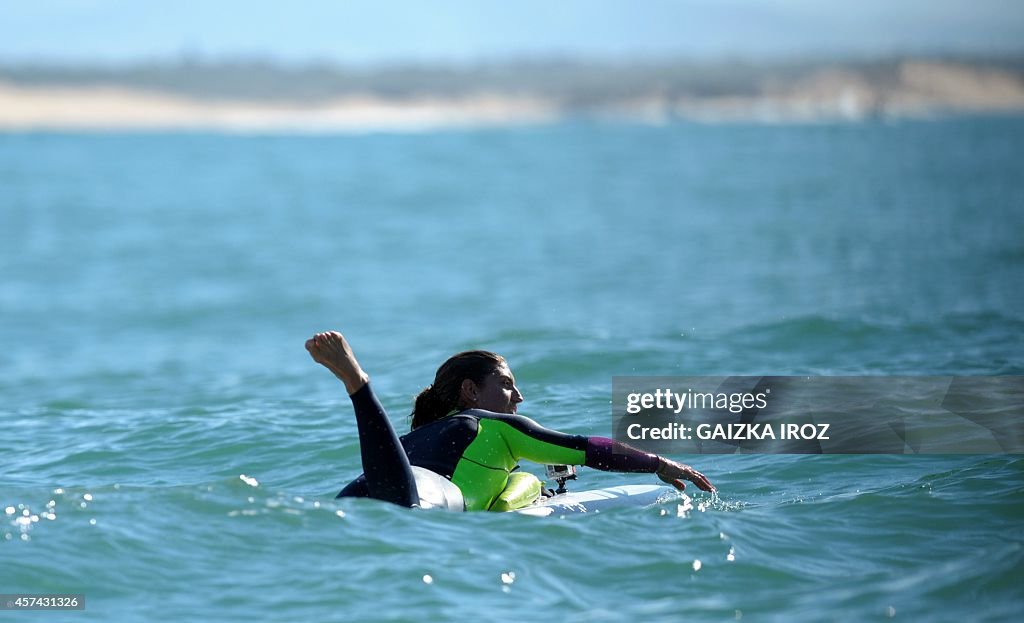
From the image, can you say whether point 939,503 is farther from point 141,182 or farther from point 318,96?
point 318,96

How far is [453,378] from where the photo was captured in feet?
24.0

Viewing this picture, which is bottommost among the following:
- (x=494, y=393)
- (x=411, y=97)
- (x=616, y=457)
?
(x=616, y=457)

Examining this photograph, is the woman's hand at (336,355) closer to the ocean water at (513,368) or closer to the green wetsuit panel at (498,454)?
the ocean water at (513,368)

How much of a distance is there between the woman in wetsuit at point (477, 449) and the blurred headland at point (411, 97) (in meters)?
109

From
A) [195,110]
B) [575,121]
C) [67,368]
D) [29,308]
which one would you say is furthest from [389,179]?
[575,121]

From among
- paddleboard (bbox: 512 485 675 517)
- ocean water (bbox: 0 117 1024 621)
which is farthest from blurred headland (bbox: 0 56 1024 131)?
paddleboard (bbox: 512 485 675 517)

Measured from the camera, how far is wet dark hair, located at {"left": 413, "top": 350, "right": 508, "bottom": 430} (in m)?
7.30

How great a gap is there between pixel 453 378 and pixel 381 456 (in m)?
0.89

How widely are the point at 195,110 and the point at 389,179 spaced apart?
6306 cm

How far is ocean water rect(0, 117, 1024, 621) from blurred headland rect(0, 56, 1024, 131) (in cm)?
7187

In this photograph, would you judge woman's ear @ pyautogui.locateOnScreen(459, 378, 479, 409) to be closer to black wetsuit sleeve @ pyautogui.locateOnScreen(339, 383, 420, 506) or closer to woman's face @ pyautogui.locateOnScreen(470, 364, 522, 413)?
woman's face @ pyautogui.locateOnScreen(470, 364, 522, 413)

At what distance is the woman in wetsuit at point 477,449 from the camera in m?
6.80

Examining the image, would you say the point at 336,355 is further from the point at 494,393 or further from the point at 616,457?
the point at 616,457

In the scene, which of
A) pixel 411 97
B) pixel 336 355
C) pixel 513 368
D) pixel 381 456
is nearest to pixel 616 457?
pixel 381 456
